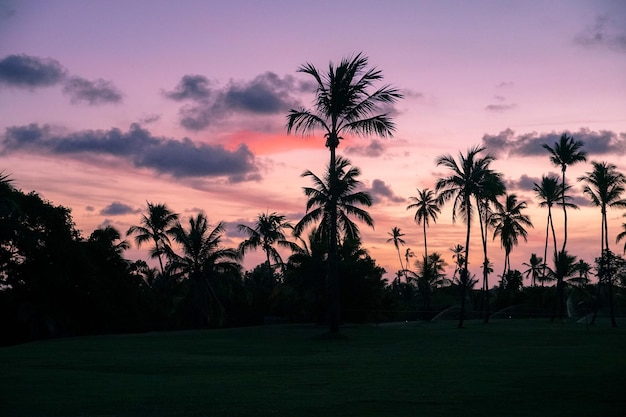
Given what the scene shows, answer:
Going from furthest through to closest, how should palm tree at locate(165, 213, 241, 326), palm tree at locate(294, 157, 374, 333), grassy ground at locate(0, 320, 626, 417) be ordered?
palm tree at locate(165, 213, 241, 326)
palm tree at locate(294, 157, 374, 333)
grassy ground at locate(0, 320, 626, 417)

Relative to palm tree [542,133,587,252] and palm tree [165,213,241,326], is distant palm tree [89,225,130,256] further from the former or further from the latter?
palm tree [542,133,587,252]

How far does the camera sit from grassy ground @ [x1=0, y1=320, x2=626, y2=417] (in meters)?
14.2

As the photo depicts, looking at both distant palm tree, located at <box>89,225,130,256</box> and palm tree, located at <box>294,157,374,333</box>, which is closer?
palm tree, located at <box>294,157,374,333</box>

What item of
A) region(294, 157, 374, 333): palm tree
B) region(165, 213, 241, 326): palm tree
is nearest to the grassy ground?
region(294, 157, 374, 333): palm tree

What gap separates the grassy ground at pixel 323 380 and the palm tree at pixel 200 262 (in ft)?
86.6

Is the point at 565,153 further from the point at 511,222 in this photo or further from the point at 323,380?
the point at 323,380

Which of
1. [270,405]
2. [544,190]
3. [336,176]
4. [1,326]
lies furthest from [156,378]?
[544,190]

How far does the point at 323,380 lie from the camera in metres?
19.3

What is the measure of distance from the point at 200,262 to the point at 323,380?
43.9 meters

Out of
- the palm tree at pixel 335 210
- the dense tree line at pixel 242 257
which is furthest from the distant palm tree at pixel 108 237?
the palm tree at pixel 335 210

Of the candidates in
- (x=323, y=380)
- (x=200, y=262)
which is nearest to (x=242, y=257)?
(x=200, y=262)

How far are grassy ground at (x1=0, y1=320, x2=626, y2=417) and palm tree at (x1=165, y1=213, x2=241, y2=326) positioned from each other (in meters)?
26.4

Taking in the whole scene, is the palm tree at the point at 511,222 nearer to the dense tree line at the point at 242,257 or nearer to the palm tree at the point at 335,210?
the dense tree line at the point at 242,257

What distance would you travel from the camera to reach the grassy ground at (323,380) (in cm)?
1417
